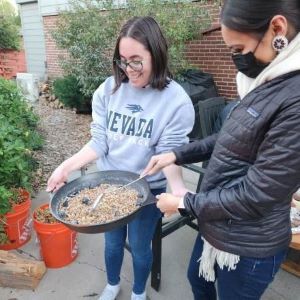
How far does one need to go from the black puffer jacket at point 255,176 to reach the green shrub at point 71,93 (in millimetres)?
6400

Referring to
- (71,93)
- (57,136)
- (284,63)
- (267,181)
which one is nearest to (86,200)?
(267,181)

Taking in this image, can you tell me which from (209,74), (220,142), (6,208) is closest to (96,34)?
(209,74)

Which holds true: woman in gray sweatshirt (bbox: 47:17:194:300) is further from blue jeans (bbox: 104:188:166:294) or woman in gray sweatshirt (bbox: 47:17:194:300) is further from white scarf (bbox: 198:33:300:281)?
white scarf (bbox: 198:33:300:281)

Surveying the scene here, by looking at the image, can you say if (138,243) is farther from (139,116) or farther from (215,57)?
(215,57)

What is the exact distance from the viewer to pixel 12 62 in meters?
11.4

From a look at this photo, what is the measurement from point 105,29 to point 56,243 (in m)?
4.53

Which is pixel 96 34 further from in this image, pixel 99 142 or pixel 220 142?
pixel 220 142

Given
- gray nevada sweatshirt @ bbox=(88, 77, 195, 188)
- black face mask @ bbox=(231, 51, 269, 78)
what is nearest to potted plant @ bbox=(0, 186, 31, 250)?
gray nevada sweatshirt @ bbox=(88, 77, 195, 188)

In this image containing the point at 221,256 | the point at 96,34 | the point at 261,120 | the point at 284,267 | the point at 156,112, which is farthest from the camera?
the point at 96,34

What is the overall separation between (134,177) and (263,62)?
955 mm

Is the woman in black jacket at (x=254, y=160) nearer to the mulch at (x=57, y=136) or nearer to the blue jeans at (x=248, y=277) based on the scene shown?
the blue jeans at (x=248, y=277)

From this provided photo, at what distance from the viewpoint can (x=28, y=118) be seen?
4.55 m

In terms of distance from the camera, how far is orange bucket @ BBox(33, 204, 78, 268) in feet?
8.09

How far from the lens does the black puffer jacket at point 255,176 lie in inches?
39.0
